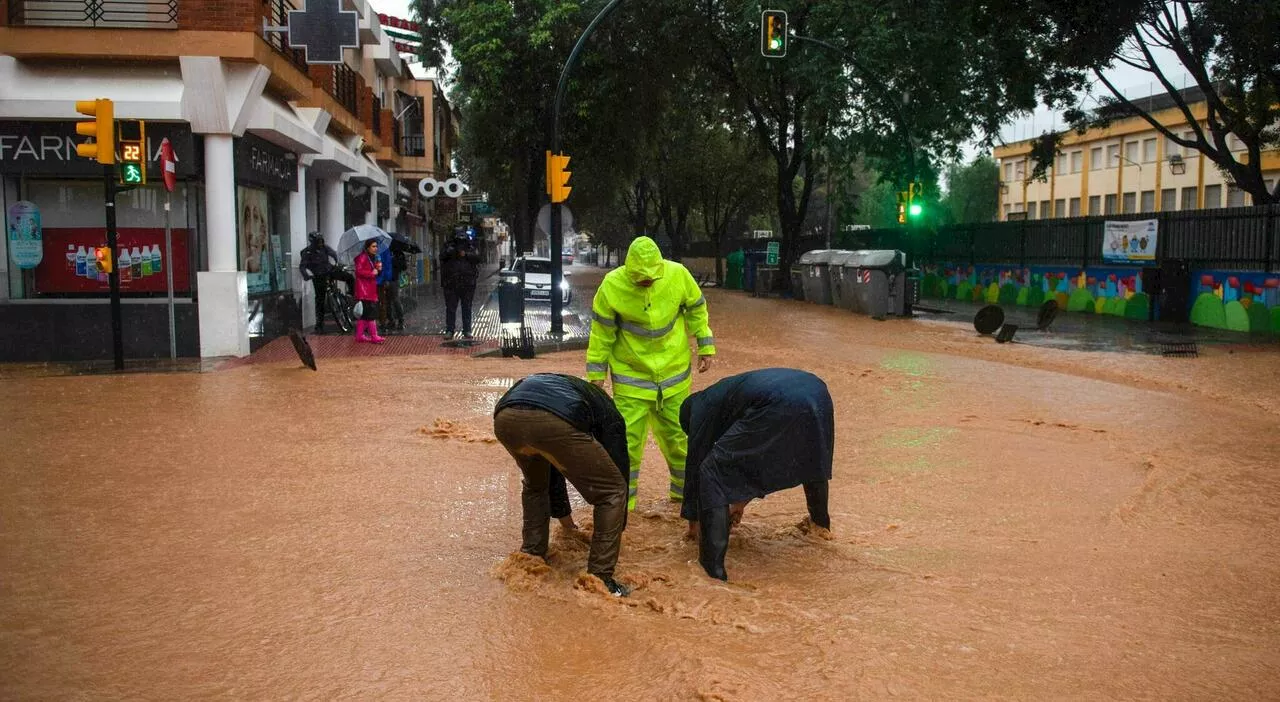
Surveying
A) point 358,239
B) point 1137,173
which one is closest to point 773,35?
point 358,239

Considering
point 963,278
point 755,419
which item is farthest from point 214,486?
point 963,278

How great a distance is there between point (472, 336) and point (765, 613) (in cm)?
1424

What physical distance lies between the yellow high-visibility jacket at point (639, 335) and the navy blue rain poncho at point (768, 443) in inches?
43.9

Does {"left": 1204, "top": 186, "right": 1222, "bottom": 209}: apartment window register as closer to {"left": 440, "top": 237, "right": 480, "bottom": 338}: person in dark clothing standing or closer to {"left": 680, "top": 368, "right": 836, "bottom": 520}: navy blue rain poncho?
{"left": 440, "top": 237, "right": 480, "bottom": 338}: person in dark clothing standing

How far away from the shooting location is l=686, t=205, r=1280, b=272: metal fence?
2003 cm

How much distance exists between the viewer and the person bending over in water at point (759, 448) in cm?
532

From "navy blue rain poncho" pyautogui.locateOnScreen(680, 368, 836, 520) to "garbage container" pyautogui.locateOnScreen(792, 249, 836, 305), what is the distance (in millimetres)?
24249

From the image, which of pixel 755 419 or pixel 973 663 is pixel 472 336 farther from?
pixel 973 663

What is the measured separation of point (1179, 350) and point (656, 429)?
12.6m

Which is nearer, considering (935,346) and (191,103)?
(191,103)

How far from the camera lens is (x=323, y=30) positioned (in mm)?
16750

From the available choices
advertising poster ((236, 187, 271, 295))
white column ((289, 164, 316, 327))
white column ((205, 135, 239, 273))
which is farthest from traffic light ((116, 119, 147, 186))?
white column ((289, 164, 316, 327))

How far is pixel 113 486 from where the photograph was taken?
7.62 m

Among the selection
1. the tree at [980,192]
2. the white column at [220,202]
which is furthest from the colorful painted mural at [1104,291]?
the tree at [980,192]
